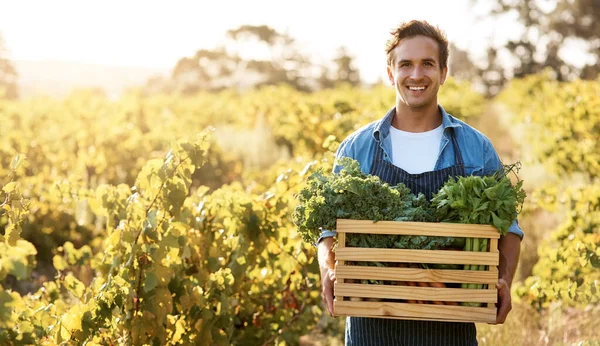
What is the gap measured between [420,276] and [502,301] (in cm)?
29

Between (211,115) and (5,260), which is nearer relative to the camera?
(5,260)

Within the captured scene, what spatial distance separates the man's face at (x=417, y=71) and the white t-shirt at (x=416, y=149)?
0.38 ft

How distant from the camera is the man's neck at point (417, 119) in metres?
2.82

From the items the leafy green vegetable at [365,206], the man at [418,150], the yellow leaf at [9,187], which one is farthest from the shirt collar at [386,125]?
the yellow leaf at [9,187]

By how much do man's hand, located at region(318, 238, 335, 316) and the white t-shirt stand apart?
1.30ft

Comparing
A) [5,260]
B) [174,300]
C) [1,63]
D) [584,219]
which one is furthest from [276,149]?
[1,63]

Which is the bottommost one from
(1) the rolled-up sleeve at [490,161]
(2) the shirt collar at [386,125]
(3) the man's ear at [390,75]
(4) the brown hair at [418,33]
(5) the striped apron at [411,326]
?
(5) the striped apron at [411,326]

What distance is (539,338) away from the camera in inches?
185

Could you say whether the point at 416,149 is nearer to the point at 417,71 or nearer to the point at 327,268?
the point at 417,71

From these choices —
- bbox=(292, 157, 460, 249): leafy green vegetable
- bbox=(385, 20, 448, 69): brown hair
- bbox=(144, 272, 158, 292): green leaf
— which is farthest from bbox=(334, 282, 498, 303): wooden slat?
bbox=(144, 272, 158, 292): green leaf

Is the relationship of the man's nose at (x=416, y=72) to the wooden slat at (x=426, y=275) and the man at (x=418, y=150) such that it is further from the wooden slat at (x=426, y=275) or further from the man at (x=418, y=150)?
the wooden slat at (x=426, y=275)

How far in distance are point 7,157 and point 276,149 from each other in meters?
4.98

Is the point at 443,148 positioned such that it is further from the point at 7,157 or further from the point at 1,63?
the point at 1,63

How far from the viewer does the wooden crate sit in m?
2.34
